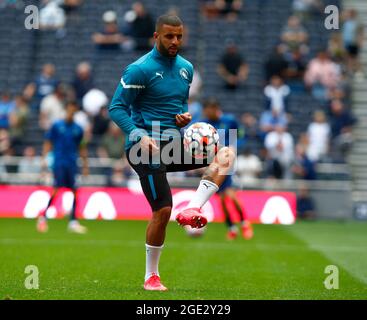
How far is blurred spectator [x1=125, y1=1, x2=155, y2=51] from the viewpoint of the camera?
27656 millimetres

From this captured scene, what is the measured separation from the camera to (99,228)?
20656 millimetres

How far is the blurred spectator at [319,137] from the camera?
25.6m

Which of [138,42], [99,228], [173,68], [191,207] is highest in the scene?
[138,42]

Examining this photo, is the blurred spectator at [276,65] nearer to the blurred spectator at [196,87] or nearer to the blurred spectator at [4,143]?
the blurred spectator at [196,87]

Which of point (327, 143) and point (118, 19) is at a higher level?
point (118, 19)

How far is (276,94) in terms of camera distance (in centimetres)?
2655

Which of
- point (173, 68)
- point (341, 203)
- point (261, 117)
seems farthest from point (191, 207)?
point (261, 117)

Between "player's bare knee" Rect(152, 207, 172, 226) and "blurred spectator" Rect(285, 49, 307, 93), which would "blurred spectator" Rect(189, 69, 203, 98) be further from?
"player's bare knee" Rect(152, 207, 172, 226)

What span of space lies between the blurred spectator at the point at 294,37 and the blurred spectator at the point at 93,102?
18.2ft

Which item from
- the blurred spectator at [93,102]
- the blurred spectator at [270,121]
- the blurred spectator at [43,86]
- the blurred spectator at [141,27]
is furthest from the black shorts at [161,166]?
the blurred spectator at [141,27]

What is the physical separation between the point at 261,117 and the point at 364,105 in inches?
126

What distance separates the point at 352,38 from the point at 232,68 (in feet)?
11.2
